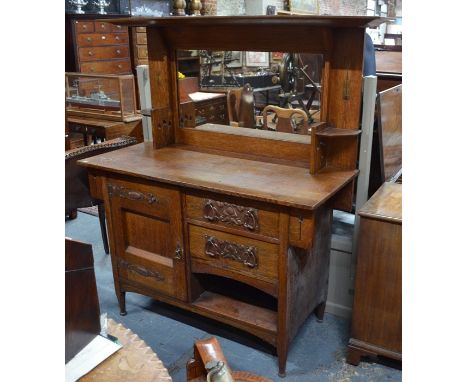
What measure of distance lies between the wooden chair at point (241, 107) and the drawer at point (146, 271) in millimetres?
799

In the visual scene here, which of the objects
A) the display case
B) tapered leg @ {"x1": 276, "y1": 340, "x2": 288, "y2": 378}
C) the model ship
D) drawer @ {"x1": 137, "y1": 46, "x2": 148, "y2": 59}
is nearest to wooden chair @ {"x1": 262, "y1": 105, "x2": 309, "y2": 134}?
tapered leg @ {"x1": 276, "y1": 340, "x2": 288, "y2": 378}

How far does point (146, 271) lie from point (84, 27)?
3.38m

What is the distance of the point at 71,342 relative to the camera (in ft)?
3.36

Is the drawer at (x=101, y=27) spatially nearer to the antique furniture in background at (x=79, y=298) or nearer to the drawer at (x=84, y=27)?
the drawer at (x=84, y=27)

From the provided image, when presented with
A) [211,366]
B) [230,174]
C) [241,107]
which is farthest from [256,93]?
[211,366]

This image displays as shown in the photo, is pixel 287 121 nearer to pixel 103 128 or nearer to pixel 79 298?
pixel 79 298

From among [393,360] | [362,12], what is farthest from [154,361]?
[362,12]

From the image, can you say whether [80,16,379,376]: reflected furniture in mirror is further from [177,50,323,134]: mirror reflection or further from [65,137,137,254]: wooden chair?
[65,137,137,254]: wooden chair

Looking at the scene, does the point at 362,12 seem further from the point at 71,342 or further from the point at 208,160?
the point at 71,342

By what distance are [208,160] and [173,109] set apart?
0.42m

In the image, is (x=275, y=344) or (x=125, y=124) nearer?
(x=275, y=344)

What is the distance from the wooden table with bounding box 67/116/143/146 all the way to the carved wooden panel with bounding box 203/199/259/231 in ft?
5.90

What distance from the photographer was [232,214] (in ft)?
5.97
